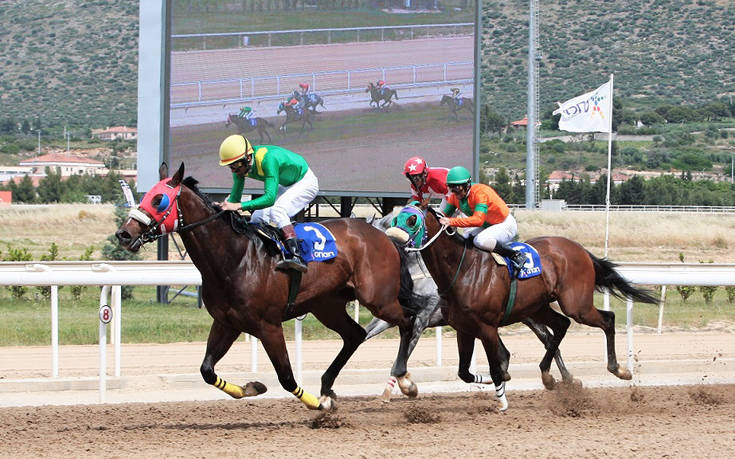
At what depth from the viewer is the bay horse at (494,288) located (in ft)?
24.7

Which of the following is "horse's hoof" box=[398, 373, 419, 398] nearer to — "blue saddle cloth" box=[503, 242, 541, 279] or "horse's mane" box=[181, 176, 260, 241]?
"blue saddle cloth" box=[503, 242, 541, 279]

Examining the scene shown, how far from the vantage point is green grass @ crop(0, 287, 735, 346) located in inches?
514

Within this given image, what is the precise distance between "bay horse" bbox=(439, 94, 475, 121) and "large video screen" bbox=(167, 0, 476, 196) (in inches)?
0.7

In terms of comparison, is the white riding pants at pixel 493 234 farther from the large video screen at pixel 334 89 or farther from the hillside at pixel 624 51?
Result: the hillside at pixel 624 51

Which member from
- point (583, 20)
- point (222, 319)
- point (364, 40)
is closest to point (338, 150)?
point (364, 40)

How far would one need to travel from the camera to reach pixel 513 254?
8031 mm

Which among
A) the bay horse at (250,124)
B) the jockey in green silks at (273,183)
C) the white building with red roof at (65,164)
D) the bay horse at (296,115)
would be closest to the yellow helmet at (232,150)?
the jockey in green silks at (273,183)

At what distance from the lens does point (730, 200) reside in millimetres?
56594

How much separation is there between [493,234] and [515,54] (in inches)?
3724

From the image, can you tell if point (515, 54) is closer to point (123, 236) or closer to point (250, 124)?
point (250, 124)

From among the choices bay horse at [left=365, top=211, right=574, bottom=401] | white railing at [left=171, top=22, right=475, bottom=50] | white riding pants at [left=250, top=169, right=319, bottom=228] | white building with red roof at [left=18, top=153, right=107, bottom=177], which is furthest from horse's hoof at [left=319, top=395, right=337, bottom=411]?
white building with red roof at [left=18, top=153, right=107, bottom=177]

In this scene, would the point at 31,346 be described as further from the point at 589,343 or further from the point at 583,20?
the point at 583,20

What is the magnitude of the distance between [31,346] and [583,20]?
3866 inches

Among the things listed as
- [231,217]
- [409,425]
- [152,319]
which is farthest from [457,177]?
[152,319]
